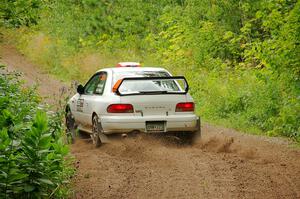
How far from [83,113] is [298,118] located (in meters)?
4.43

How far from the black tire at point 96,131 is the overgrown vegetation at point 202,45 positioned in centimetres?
234

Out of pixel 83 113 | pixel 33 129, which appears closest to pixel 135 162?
pixel 83 113

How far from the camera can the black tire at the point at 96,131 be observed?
1217 cm

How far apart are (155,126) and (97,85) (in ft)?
6.09

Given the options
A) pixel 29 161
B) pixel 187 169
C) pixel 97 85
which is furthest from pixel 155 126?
pixel 29 161

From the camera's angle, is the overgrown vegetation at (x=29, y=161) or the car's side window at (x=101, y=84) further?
the car's side window at (x=101, y=84)

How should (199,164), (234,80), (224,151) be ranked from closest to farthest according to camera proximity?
(199,164), (224,151), (234,80)

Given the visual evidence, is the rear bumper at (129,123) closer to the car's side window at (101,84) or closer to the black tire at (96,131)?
the black tire at (96,131)

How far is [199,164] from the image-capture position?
10273mm

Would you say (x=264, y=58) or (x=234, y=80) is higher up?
(x=264, y=58)

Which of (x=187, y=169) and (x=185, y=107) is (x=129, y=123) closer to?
(x=185, y=107)

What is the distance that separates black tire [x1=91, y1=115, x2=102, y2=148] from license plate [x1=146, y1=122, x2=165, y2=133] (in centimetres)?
88

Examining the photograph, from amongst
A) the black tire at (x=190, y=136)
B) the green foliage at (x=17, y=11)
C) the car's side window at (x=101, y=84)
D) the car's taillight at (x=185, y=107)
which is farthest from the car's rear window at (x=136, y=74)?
the green foliage at (x=17, y=11)

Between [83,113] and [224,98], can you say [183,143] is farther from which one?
[224,98]
